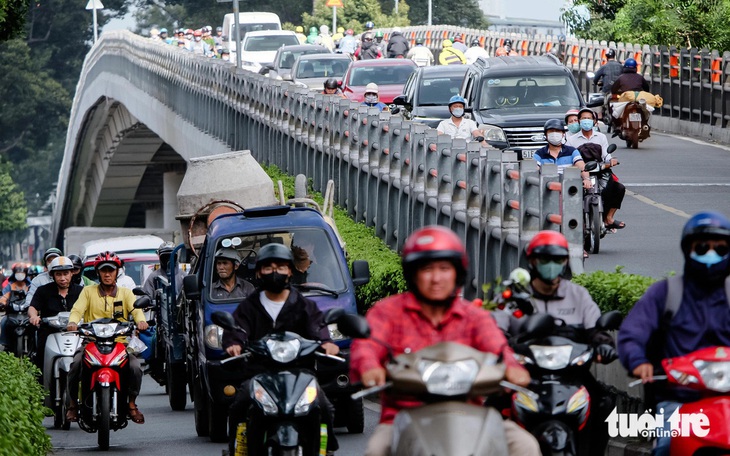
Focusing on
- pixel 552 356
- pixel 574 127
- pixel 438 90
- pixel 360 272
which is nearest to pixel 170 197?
pixel 438 90

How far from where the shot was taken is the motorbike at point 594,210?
1942cm

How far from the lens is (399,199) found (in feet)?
74.3

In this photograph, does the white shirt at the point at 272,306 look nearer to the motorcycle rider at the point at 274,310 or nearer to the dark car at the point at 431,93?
the motorcycle rider at the point at 274,310

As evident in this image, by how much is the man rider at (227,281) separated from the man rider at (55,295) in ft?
8.97

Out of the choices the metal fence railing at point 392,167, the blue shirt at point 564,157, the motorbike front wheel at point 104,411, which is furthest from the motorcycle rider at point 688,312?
the blue shirt at point 564,157

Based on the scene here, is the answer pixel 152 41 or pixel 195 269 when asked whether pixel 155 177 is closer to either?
pixel 152 41

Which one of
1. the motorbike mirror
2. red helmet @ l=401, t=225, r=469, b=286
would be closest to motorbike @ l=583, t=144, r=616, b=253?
the motorbike mirror

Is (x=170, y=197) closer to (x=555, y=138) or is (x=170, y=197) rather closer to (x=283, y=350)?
(x=555, y=138)

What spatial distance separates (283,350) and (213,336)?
445cm

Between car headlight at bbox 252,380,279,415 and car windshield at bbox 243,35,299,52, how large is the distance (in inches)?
2004

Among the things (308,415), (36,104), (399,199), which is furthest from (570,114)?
(36,104)

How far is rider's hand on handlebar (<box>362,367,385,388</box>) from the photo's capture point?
7086 mm

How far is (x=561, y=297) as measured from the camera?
9.11m

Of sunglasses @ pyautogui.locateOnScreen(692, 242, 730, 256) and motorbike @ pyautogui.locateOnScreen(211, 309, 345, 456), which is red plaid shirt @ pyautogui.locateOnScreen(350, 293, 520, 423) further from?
motorbike @ pyautogui.locateOnScreen(211, 309, 345, 456)
